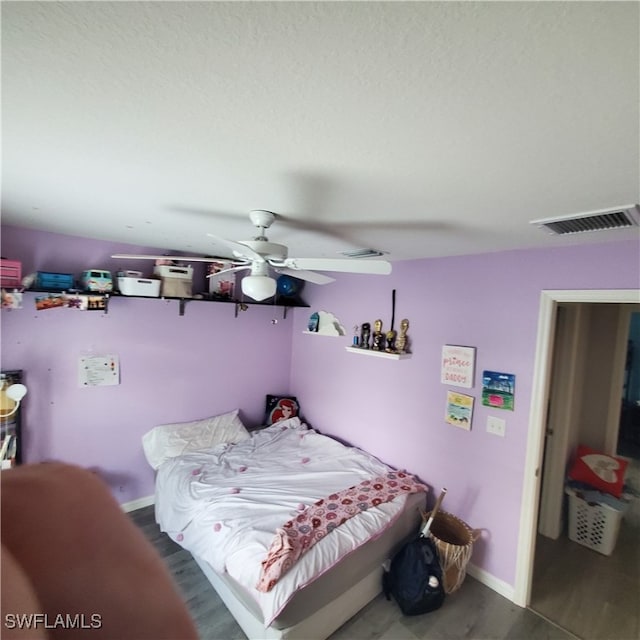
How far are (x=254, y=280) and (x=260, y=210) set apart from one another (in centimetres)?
32

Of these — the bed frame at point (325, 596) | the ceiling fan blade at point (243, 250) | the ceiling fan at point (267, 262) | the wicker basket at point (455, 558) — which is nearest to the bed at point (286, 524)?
the bed frame at point (325, 596)

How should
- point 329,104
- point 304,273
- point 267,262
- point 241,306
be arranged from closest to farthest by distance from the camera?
1. point 329,104
2. point 267,262
3. point 304,273
4. point 241,306

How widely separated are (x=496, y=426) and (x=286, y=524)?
1.50m

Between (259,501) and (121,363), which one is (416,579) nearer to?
(259,501)

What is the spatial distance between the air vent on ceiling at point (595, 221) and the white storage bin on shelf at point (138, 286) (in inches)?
98.6

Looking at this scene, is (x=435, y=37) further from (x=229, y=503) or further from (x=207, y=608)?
(x=207, y=608)

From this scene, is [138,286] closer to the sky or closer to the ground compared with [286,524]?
closer to the sky

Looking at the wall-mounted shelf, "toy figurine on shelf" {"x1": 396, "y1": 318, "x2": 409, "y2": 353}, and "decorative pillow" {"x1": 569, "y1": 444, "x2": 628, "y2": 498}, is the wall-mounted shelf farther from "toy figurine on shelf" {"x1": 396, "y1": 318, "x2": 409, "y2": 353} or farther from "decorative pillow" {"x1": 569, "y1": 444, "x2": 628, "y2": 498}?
"decorative pillow" {"x1": 569, "y1": 444, "x2": 628, "y2": 498}

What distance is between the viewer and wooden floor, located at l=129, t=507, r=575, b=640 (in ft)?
5.90

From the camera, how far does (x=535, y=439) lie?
79.3 inches

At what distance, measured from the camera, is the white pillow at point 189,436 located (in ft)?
8.79

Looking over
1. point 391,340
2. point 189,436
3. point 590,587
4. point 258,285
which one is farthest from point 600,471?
point 189,436

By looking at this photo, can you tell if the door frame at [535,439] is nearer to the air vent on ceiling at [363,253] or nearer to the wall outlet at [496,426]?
the wall outlet at [496,426]

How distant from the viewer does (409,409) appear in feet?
8.70
